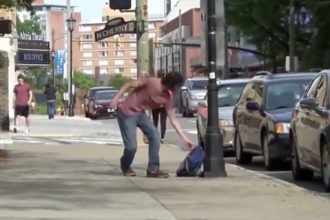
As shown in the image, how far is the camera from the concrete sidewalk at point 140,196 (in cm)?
1028

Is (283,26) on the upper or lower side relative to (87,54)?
upper

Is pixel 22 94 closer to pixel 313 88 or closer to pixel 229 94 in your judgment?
pixel 229 94

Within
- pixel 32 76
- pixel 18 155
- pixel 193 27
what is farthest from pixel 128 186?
pixel 193 27

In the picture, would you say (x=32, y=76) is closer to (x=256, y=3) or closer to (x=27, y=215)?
(x=256, y=3)

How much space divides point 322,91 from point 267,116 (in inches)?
118

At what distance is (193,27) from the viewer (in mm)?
107438

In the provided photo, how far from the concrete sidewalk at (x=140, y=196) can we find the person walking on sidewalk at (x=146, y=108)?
0.33m

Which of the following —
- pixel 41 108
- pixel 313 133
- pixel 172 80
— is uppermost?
pixel 172 80

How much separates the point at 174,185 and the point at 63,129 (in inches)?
652

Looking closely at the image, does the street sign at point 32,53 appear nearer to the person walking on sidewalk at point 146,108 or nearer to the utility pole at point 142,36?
the utility pole at point 142,36

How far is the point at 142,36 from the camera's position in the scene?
2150 cm

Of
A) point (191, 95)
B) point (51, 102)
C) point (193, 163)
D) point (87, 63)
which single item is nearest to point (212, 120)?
point (193, 163)

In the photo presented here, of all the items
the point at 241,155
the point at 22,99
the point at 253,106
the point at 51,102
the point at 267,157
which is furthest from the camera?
the point at 51,102

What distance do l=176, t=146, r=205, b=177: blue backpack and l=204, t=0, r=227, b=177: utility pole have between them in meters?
0.10
